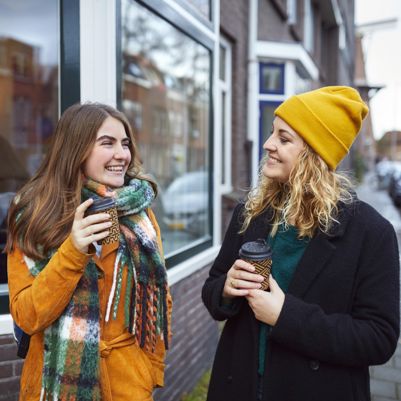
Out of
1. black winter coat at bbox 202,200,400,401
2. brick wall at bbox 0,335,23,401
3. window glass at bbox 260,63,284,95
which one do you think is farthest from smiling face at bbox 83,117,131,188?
window glass at bbox 260,63,284,95

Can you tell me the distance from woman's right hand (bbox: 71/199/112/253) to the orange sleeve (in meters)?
0.04

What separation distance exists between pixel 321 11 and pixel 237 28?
994cm

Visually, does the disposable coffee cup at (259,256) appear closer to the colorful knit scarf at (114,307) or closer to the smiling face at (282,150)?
the smiling face at (282,150)

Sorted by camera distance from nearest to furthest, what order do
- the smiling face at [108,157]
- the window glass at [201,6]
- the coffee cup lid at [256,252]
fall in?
the coffee cup lid at [256,252] < the smiling face at [108,157] < the window glass at [201,6]

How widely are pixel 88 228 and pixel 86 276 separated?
1.02ft

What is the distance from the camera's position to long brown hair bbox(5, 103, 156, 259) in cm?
177

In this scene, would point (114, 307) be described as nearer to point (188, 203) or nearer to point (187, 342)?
point (187, 342)

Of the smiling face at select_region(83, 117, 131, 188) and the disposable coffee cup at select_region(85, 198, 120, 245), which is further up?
the smiling face at select_region(83, 117, 131, 188)

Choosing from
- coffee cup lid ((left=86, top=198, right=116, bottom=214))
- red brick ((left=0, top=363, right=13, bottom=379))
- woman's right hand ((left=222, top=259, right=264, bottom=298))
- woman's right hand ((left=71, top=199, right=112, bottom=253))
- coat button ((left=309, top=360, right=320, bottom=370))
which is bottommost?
red brick ((left=0, top=363, right=13, bottom=379))

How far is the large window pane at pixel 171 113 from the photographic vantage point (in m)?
4.63

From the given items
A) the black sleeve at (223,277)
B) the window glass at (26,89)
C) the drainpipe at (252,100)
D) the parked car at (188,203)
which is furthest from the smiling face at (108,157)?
the drainpipe at (252,100)

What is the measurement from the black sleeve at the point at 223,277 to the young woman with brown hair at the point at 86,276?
9.8 inches

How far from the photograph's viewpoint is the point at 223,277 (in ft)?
5.99

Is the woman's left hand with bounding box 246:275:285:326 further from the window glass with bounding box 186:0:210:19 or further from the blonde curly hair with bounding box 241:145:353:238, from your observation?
the window glass with bounding box 186:0:210:19
